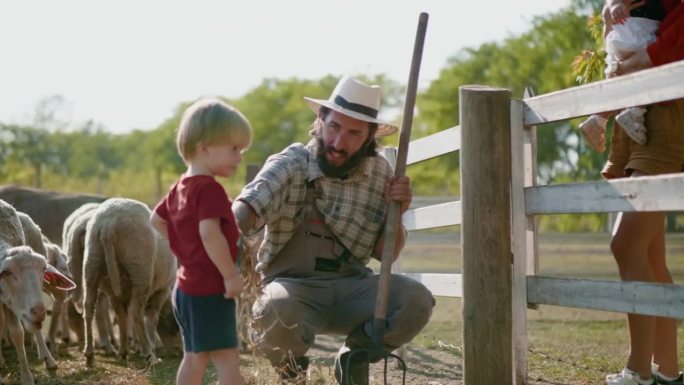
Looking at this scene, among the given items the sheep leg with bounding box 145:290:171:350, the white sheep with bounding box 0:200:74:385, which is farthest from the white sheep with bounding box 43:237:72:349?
the sheep leg with bounding box 145:290:171:350

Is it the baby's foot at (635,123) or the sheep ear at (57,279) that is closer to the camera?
the baby's foot at (635,123)

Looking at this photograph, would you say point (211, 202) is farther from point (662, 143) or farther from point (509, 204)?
point (662, 143)

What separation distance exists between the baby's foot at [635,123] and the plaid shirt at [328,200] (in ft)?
4.17

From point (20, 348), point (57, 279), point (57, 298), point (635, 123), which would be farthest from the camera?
point (57, 298)

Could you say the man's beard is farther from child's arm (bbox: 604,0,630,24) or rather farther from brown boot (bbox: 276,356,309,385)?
child's arm (bbox: 604,0,630,24)

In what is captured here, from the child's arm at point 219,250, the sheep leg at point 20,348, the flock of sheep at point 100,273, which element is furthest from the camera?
the flock of sheep at point 100,273

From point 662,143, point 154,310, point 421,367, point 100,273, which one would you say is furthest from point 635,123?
point 154,310

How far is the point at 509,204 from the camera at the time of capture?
5109 millimetres

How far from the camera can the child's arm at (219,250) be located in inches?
171

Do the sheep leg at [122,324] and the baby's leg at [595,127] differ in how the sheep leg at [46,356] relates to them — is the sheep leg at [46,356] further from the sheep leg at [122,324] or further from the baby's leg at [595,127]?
the baby's leg at [595,127]

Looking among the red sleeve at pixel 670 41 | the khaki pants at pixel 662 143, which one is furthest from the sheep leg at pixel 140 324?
the red sleeve at pixel 670 41

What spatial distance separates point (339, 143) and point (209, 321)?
1345mm

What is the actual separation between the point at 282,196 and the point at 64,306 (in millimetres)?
5897

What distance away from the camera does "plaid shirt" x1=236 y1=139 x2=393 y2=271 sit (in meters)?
5.57
